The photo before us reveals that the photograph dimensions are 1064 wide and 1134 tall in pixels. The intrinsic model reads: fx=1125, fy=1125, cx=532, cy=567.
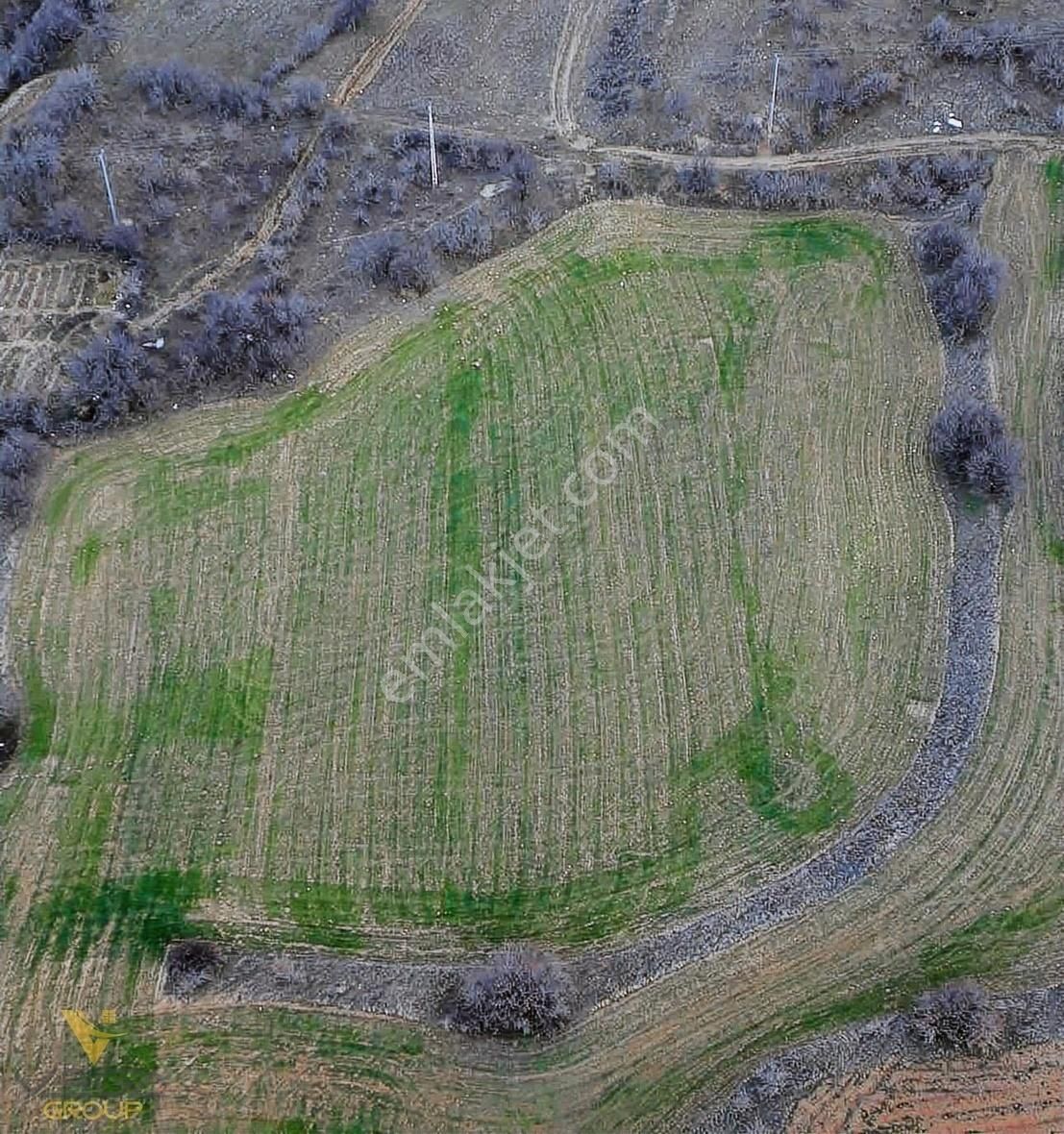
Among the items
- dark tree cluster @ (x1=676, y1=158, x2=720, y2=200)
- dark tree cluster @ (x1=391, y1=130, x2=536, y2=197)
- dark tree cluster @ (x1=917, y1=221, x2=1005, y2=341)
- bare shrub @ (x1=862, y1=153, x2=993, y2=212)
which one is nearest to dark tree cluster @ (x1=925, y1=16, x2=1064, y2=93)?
bare shrub @ (x1=862, y1=153, x2=993, y2=212)

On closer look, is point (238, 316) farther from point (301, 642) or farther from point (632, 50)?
point (632, 50)

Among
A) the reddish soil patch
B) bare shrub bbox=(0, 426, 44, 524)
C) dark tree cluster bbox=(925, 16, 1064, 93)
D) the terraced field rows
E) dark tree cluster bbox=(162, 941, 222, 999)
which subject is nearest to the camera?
the reddish soil patch

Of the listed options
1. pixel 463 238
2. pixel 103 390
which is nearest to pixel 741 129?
pixel 463 238

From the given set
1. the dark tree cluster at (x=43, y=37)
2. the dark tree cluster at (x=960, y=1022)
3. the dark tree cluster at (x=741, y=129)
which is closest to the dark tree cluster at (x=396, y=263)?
the dark tree cluster at (x=741, y=129)

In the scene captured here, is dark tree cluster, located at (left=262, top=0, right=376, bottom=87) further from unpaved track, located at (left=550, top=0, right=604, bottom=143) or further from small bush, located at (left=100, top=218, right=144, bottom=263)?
small bush, located at (left=100, top=218, right=144, bottom=263)

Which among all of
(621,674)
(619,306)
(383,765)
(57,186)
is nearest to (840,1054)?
(621,674)

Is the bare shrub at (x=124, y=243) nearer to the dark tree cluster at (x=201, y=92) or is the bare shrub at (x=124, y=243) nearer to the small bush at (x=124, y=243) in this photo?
the small bush at (x=124, y=243)
